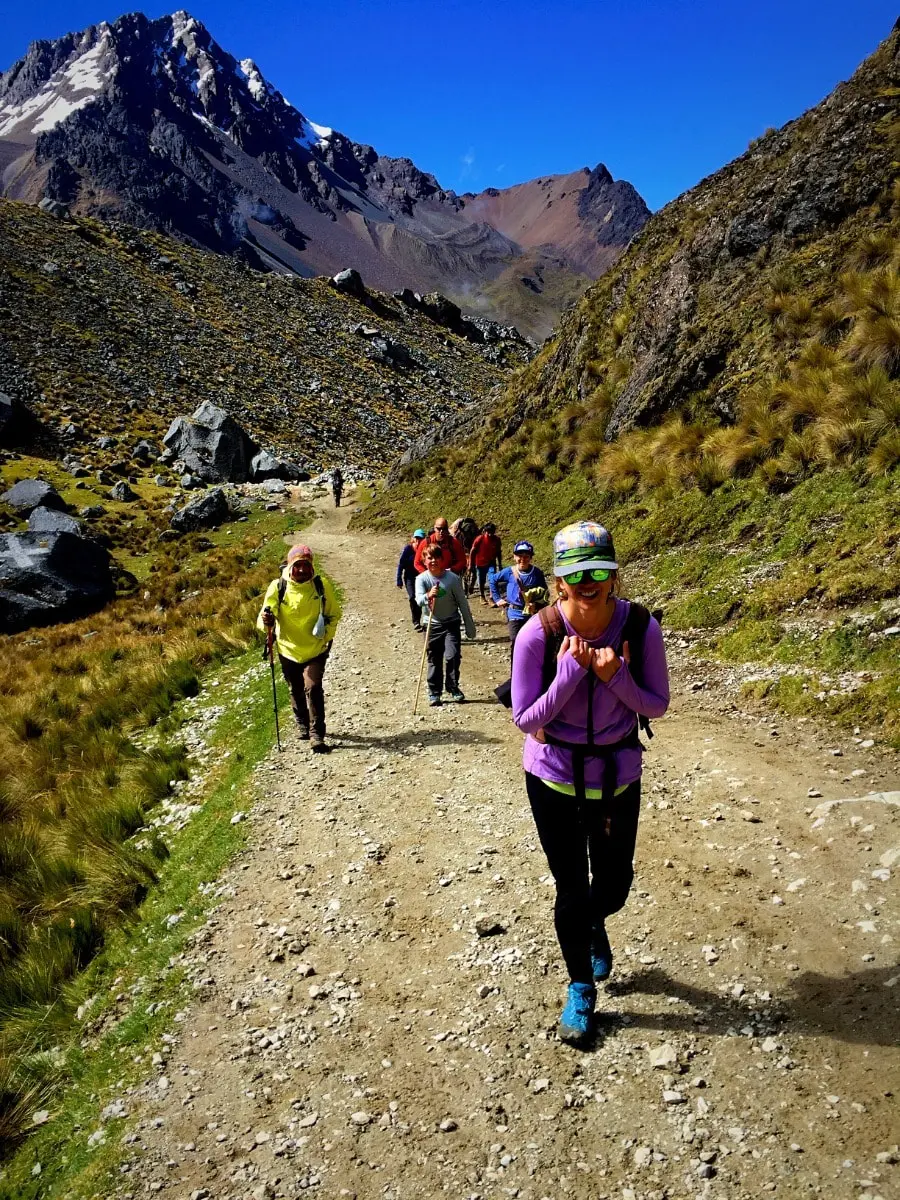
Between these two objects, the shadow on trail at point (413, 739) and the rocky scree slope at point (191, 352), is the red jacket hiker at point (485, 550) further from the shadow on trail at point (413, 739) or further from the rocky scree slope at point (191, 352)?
the rocky scree slope at point (191, 352)

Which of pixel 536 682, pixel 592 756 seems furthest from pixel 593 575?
pixel 592 756

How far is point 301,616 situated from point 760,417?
10.1 m

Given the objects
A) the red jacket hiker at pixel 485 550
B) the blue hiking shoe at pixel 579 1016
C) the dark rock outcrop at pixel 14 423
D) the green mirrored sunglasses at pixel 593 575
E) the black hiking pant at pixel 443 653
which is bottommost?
the blue hiking shoe at pixel 579 1016

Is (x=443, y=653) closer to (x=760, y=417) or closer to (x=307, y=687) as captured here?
(x=307, y=687)

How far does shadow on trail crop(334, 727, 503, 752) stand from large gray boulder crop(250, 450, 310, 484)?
152 ft

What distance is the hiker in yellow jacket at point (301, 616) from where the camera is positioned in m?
8.77

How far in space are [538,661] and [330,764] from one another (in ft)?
19.8

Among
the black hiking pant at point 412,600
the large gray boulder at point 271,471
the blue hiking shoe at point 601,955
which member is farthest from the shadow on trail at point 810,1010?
the large gray boulder at point 271,471

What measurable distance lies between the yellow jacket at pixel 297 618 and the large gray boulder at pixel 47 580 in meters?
21.0

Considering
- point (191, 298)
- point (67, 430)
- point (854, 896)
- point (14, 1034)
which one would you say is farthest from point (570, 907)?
point (191, 298)

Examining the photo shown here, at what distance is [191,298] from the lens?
296 ft

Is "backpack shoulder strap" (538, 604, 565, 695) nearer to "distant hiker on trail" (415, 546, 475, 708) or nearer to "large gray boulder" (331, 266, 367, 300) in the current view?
"distant hiker on trail" (415, 546, 475, 708)

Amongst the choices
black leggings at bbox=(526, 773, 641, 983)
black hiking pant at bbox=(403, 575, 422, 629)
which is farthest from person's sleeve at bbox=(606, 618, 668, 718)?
black hiking pant at bbox=(403, 575, 422, 629)

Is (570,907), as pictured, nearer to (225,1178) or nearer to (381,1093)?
(381,1093)
